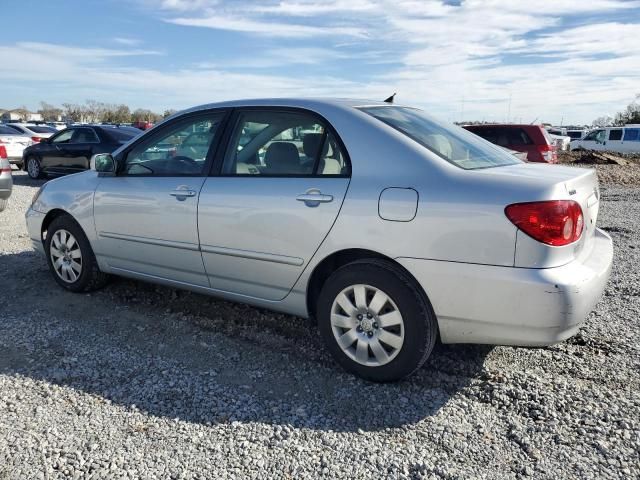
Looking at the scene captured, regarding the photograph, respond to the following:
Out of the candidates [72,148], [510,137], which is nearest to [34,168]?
[72,148]

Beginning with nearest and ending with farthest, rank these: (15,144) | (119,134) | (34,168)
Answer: (119,134), (34,168), (15,144)

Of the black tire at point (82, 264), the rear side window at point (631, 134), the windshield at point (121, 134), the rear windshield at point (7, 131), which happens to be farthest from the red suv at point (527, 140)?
the rear side window at point (631, 134)

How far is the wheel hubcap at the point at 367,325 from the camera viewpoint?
10.1 ft

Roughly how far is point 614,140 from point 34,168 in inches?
1052

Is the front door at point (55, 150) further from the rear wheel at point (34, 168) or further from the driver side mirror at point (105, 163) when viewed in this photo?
the driver side mirror at point (105, 163)

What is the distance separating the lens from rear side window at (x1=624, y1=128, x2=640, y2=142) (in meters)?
26.7

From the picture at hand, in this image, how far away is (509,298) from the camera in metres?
2.76

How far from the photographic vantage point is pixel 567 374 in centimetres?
330

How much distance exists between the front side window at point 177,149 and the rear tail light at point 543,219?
2.23 metres

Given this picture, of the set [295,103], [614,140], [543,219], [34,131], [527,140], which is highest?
[295,103]

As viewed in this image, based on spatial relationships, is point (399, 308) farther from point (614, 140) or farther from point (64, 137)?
point (614, 140)

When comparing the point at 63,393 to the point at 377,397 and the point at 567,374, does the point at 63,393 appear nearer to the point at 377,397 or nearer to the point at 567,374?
the point at 377,397

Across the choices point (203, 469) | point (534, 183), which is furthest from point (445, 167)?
point (203, 469)

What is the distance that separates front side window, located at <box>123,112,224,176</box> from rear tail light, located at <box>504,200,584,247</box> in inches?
87.8
